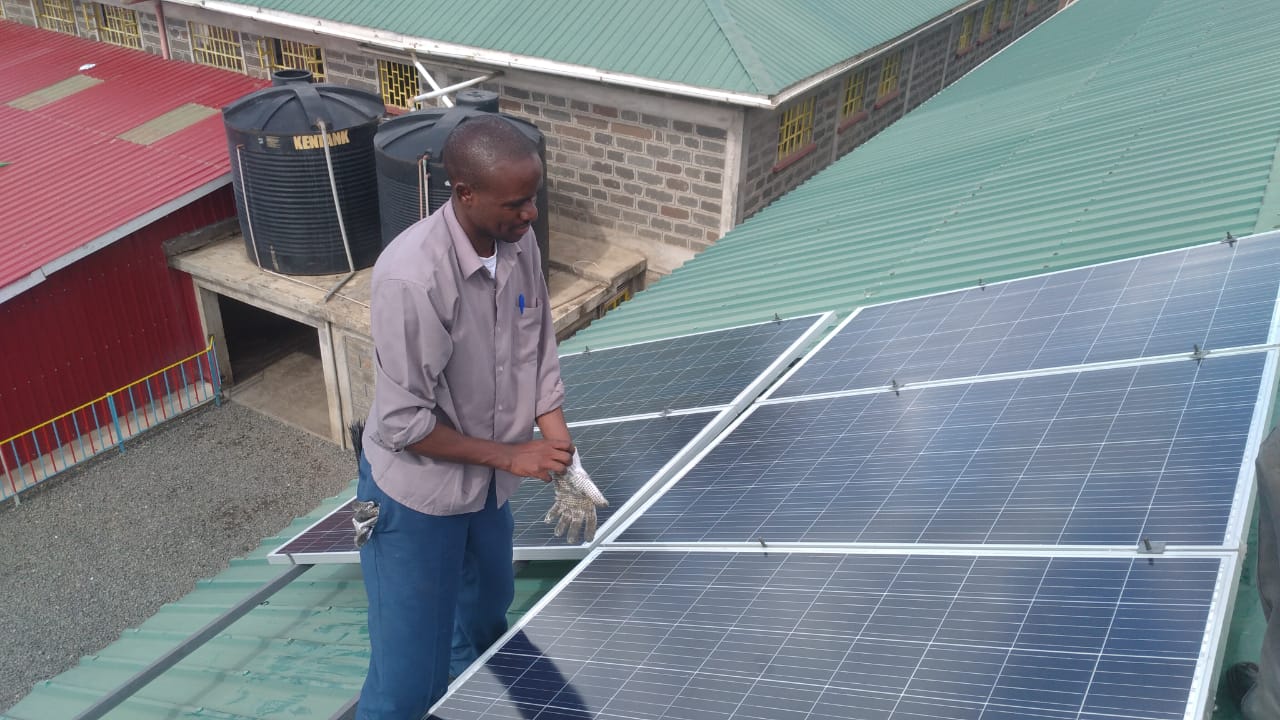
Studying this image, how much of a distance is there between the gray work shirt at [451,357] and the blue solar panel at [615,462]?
85 cm

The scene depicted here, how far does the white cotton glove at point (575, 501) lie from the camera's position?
4461 millimetres

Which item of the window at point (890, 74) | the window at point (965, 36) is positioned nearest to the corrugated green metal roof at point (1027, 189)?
the window at point (890, 74)

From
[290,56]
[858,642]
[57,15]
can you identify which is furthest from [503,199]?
[57,15]

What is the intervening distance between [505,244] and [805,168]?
47.2 feet

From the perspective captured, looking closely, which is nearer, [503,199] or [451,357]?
[503,199]

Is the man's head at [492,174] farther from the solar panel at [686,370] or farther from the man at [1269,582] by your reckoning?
the solar panel at [686,370]

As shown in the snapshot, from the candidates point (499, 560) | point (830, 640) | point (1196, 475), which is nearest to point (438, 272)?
point (499, 560)

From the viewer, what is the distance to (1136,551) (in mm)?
3457

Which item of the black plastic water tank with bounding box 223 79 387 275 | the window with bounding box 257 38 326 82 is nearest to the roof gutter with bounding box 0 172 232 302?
the black plastic water tank with bounding box 223 79 387 275

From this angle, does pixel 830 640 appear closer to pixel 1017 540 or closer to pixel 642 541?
pixel 1017 540

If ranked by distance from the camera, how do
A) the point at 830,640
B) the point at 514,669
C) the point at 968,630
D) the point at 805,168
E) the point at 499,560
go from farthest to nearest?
the point at 805,168
the point at 499,560
the point at 514,669
the point at 830,640
the point at 968,630

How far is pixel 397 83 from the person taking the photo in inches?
747

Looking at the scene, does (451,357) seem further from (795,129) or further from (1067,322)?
(795,129)

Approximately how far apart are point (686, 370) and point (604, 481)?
1931 millimetres
